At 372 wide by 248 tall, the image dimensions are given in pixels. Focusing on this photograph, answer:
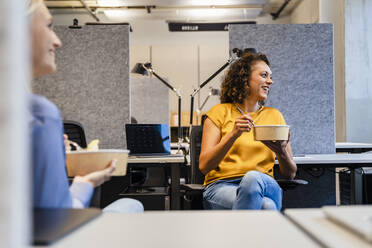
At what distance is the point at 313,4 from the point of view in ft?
16.6

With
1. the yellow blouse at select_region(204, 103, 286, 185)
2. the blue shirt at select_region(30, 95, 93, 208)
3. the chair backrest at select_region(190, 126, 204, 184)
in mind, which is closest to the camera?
the blue shirt at select_region(30, 95, 93, 208)

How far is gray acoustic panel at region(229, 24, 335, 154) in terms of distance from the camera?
2.28 m

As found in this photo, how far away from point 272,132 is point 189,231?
0.91 m

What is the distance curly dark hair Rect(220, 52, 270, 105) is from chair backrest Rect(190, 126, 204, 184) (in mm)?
204

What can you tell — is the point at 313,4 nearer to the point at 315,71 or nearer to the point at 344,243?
the point at 315,71

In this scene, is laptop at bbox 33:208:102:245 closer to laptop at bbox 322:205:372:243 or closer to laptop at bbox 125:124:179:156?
laptop at bbox 322:205:372:243

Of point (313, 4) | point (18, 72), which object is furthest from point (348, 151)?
Answer: point (313, 4)

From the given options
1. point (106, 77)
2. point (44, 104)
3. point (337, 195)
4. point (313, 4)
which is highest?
point (313, 4)

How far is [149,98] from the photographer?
389 centimetres

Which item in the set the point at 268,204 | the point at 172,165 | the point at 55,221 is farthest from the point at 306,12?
the point at 55,221

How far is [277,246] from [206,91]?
5.35 m

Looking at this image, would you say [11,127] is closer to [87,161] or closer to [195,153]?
[87,161]

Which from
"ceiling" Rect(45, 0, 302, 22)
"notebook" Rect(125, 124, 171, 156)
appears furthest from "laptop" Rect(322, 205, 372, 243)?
"ceiling" Rect(45, 0, 302, 22)

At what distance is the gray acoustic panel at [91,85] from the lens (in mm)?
2312
